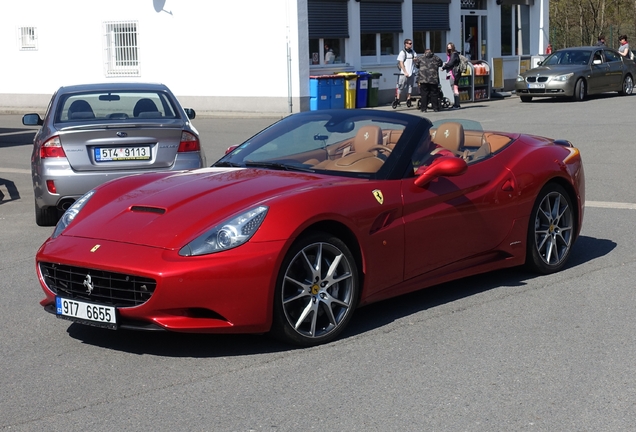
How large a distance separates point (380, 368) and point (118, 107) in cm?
672

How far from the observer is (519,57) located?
1441 inches

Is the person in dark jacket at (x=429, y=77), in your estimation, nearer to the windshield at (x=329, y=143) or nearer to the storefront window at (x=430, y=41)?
the storefront window at (x=430, y=41)

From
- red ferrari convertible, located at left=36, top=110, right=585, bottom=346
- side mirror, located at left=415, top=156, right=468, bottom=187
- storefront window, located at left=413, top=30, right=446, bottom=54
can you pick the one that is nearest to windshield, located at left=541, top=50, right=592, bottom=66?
storefront window, located at left=413, top=30, right=446, bottom=54

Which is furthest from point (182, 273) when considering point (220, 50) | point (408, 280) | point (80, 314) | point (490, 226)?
point (220, 50)

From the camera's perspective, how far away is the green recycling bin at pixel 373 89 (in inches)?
1116

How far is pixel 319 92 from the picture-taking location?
26781mm

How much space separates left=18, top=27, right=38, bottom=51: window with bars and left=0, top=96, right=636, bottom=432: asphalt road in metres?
26.7

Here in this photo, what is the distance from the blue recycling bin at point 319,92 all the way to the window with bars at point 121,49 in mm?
6450

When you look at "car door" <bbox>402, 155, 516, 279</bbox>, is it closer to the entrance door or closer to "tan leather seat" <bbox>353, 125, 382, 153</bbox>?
"tan leather seat" <bbox>353, 125, 382, 153</bbox>

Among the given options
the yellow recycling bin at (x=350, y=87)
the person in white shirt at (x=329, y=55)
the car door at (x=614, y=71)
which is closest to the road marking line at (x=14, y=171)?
the yellow recycling bin at (x=350, y=87)

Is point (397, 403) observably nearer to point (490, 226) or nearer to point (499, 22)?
point (490, 226)

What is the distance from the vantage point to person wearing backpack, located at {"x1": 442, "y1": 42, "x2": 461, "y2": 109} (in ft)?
88.2

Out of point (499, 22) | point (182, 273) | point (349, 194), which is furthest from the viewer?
point (499, 22)

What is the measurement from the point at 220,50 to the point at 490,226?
874 inches
